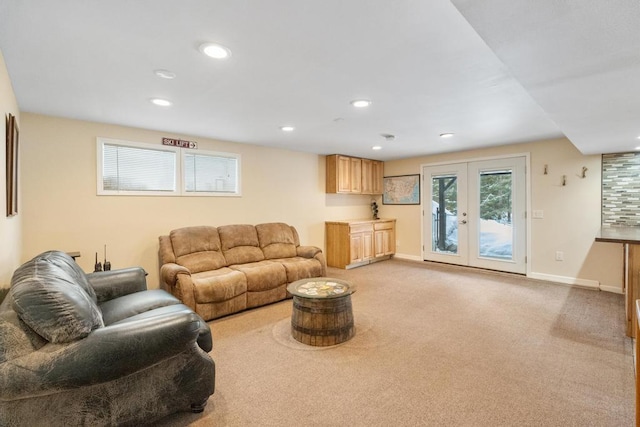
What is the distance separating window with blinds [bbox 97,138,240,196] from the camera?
3.67 metres

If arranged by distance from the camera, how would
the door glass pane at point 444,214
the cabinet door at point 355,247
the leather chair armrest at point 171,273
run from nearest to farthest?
1. the leather chair armrest at point 171,273
2. the cabinet door at point 355,247
3. the door glass pane at point 444,214

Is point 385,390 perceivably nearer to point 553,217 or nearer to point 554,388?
point 554,388

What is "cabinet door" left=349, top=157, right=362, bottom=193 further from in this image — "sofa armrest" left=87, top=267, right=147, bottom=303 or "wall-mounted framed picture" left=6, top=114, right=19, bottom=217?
"wall-mounted framed picture" left=6, top=114, right=19, bottom=217

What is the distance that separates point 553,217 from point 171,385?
5409mm

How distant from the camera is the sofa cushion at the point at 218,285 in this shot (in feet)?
10.6

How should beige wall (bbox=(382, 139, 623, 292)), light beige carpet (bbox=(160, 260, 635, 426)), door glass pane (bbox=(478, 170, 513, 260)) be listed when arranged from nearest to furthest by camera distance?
light beige carpet (bbox=(160, 260, 635, 426))
beige wall (bbox=(382, 139, 623, 292))
door glass pane (bbox=(478, 170, 513, 260))

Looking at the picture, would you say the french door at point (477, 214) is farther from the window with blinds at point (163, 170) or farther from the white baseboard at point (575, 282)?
the window with blinds at point (163, 170)

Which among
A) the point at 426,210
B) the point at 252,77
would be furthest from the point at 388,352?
the point at 426,210

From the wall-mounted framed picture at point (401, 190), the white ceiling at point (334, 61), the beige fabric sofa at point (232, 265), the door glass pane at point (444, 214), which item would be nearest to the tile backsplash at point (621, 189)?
the white ceiling at point (334, 61)

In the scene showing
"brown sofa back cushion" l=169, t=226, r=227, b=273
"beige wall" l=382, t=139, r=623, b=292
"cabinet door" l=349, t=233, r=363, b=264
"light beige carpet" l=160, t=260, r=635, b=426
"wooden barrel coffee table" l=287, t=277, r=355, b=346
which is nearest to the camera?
"light beige carpet" l=160, t=260, r=635, b=426

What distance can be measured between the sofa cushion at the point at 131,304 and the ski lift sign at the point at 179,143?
2176 mm

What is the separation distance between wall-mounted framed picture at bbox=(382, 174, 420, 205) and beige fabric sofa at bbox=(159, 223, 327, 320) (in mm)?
2831

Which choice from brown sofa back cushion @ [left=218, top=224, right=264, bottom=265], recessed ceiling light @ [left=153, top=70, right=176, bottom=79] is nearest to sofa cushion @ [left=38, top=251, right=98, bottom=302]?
recessed ceiling light @ [left=153, top=70, right=176, bottom=79]

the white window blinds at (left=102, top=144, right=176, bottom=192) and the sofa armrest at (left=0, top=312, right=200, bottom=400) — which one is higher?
the white window blinds at (left=102, top=144, right=176, bottom=192)
